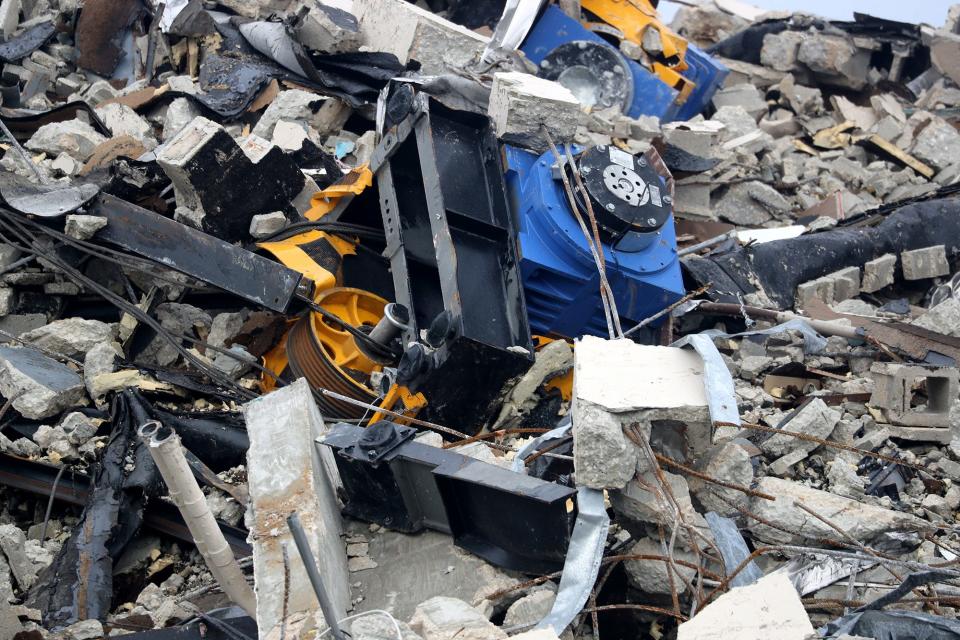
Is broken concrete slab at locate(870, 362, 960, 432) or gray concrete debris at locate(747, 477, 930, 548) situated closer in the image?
gray concrete debris at locate(747, 477, 930, 548)

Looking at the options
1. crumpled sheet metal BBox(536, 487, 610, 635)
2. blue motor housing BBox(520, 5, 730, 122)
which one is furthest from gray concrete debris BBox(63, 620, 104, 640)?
blue motor housing BBox(520, 5, 730, 122)

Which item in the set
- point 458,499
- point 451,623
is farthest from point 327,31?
point 451,623

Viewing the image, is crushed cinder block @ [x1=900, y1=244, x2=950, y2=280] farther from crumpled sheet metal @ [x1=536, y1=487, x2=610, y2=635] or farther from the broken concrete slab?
crumpled sheet metal @ [x1=536, y1=487, x2=610, y2=635]

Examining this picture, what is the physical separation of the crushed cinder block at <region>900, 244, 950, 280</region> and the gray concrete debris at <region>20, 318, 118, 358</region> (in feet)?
A: 16.9

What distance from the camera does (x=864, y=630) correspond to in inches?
131

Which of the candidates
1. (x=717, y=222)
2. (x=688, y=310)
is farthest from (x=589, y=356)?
(x=717, y=222)

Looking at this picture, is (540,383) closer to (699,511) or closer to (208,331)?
(699,511)

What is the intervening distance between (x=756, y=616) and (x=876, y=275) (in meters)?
4.41

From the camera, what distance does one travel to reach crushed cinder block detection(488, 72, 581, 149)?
20.4 ft

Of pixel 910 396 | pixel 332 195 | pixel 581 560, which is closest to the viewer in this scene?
pixel 581 560

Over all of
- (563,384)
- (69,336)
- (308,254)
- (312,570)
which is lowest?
(563,384)

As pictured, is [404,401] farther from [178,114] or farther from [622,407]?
[178,114]

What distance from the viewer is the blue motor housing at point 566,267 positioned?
584 cm

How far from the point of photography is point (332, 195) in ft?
20.0
